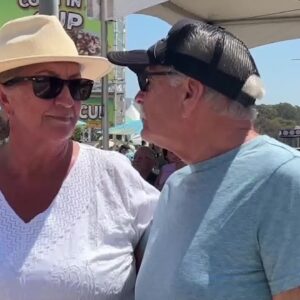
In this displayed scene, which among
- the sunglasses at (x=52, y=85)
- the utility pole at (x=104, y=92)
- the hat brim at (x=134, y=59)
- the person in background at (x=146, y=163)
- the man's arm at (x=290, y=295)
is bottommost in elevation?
the person in background at (x=146, y=163)

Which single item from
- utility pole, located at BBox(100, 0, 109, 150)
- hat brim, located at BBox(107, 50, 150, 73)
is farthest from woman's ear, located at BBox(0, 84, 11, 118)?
utility pole, located at BBox(100, 0, 109, 150)

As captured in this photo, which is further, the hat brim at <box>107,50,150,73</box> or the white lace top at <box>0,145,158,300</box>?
the white lace top at <box>0,145,158,300</box>

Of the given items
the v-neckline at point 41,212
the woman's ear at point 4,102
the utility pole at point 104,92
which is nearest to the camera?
the v-neckline at point 41,212

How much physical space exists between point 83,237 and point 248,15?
529cm

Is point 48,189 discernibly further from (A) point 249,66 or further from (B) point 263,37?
(B) point 263,37

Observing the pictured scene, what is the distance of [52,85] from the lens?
1936 mm

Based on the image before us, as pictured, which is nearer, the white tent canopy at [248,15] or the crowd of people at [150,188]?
the crowd of people at [150,188]

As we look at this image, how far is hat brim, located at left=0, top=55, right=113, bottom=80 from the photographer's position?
1.93 metres

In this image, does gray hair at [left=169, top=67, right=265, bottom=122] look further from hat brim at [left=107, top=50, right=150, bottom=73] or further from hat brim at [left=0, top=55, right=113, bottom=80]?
hat brim at [left=0, top=55, right=113, bottom=80]

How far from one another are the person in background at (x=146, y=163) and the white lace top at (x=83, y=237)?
151 inches

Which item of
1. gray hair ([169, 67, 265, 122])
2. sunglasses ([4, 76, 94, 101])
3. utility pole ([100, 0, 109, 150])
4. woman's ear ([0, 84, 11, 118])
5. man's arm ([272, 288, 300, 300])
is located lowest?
utility pole ([100, 0, 109, 150])

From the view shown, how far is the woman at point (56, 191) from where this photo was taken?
5.97ft

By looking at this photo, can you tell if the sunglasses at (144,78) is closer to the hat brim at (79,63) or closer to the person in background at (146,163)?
the hat brim at (79,63)

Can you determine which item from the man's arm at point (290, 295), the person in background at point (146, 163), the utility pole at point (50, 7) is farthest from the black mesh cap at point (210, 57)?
the person in background at point (146, 163)
